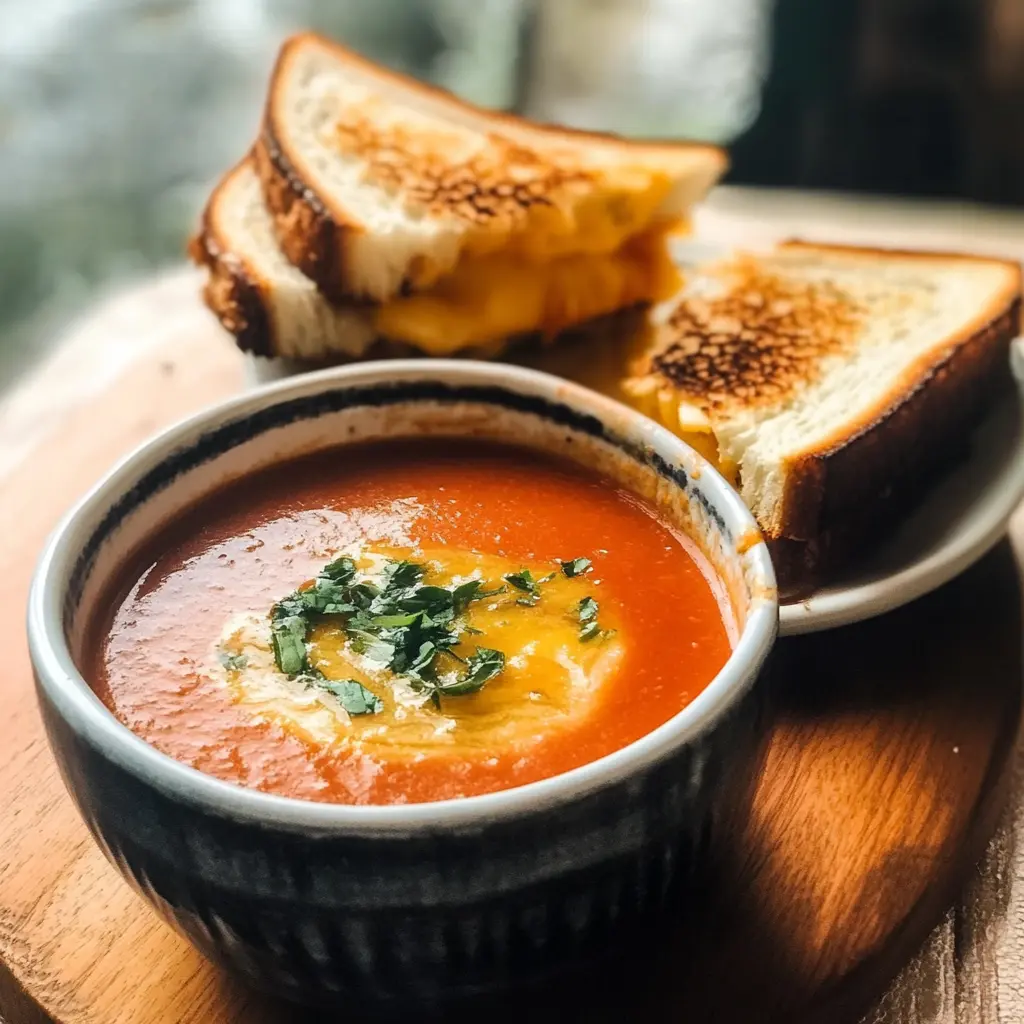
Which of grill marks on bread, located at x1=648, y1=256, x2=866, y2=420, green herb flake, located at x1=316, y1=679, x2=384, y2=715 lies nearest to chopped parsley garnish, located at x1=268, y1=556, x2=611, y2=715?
green herb flake, located at x1=316, y1=679, x2=384, y2=715

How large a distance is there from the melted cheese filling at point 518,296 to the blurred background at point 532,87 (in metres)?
1.05

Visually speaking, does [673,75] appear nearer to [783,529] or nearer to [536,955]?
[783,529]

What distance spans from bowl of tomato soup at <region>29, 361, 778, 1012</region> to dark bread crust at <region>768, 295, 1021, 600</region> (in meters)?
0.28

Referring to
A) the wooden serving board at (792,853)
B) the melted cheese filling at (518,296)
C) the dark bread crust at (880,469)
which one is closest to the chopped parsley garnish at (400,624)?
the wooden serving board at (792,853)

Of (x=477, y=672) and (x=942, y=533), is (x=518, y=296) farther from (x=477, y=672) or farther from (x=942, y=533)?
(x=477, y=672)

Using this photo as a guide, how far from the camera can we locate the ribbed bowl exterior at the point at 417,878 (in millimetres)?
1041

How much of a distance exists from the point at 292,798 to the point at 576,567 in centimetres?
50

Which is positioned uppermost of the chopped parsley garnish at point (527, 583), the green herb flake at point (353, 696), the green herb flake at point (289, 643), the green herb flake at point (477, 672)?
the green herb flake at point (289, 643)

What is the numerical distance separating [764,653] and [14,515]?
4.49ft

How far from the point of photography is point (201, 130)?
3.44 m

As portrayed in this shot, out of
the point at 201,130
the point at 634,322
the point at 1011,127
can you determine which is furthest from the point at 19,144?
the point at 1011,127

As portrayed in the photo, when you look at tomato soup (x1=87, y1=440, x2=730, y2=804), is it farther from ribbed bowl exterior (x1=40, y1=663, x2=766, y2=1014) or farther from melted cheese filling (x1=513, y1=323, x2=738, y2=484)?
melted cheese filling (x1=513, y1=323, x2=738, y2=484)

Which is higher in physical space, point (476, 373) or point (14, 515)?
point (476, 373)

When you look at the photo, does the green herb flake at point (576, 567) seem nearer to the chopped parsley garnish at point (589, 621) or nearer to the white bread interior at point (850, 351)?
the chopped parsley garnish at point (589, 621)
